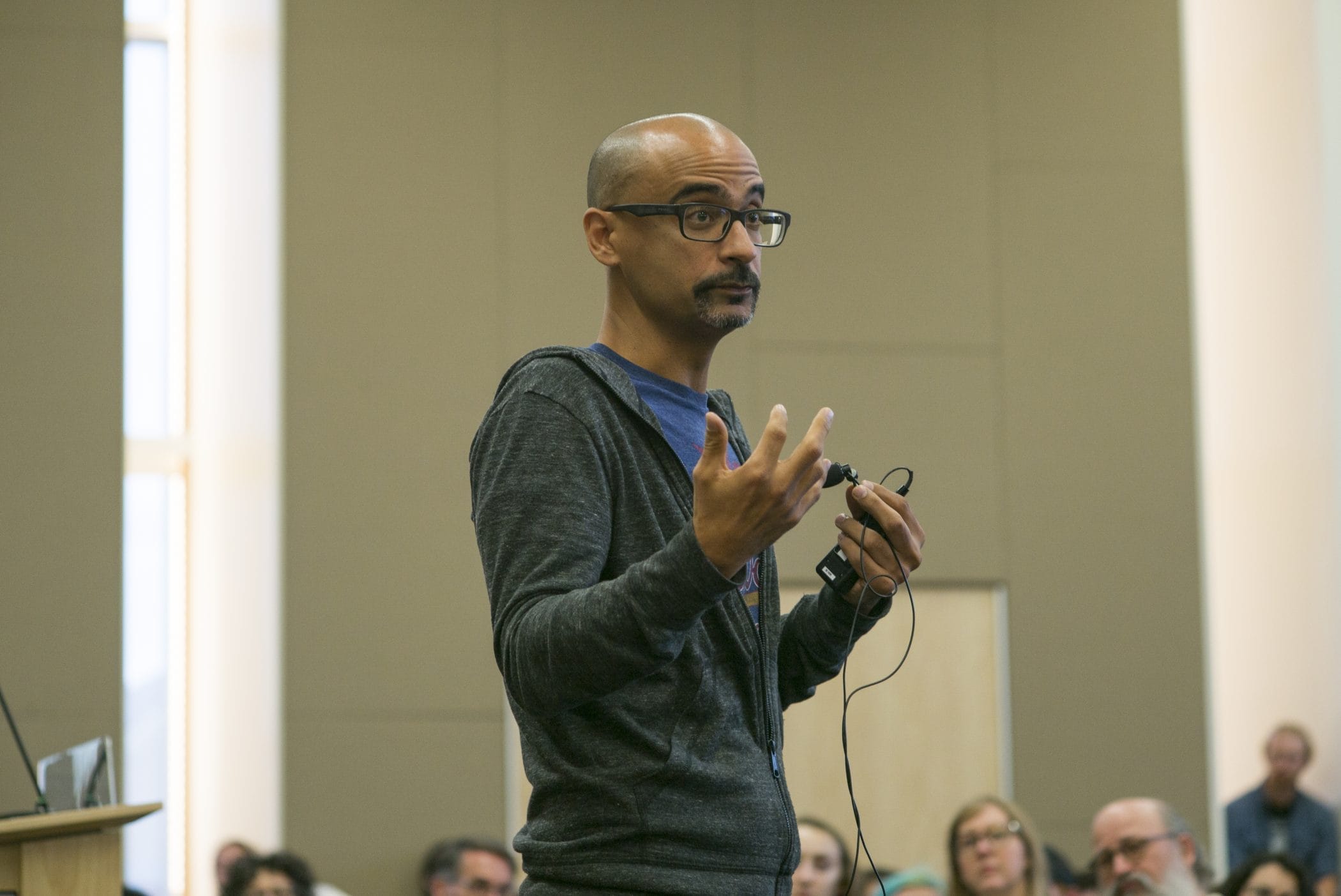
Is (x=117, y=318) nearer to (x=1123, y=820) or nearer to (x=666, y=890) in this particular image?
(x=1123, y=820)

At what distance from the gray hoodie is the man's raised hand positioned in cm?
2

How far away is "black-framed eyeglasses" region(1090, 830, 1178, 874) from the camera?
456 centimetres

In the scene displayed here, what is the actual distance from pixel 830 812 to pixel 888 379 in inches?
72.8

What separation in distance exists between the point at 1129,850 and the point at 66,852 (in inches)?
122

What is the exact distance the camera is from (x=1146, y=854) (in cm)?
455

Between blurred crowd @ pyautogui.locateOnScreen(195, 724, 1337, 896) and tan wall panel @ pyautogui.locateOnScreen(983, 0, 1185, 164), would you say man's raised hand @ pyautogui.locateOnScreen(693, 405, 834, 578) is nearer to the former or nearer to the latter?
blurred crowd @ pyautogui.locateOnScreen(195, 724, 1337, 896)

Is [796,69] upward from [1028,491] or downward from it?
upward

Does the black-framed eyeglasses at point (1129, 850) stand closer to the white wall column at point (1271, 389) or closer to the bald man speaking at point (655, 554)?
the white wall column at point (1271, 389)

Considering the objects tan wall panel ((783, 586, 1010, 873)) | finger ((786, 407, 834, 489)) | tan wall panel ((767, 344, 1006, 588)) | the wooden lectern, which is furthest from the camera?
tan wall panel ((767, 344, 1006, 588))

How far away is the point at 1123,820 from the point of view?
466 centimetres

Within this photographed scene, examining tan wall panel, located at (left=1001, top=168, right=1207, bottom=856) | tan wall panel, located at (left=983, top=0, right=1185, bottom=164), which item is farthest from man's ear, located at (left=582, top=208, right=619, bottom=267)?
tan wall panel, located at (left=983, top=0, right=1185, bottom=164)

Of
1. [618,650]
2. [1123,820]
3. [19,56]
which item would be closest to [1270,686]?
[1123,820]

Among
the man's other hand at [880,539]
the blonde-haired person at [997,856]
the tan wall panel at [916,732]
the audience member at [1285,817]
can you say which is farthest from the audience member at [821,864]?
the man's other hand at [880,539]

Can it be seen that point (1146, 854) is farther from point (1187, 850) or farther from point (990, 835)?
point (990, 835)
